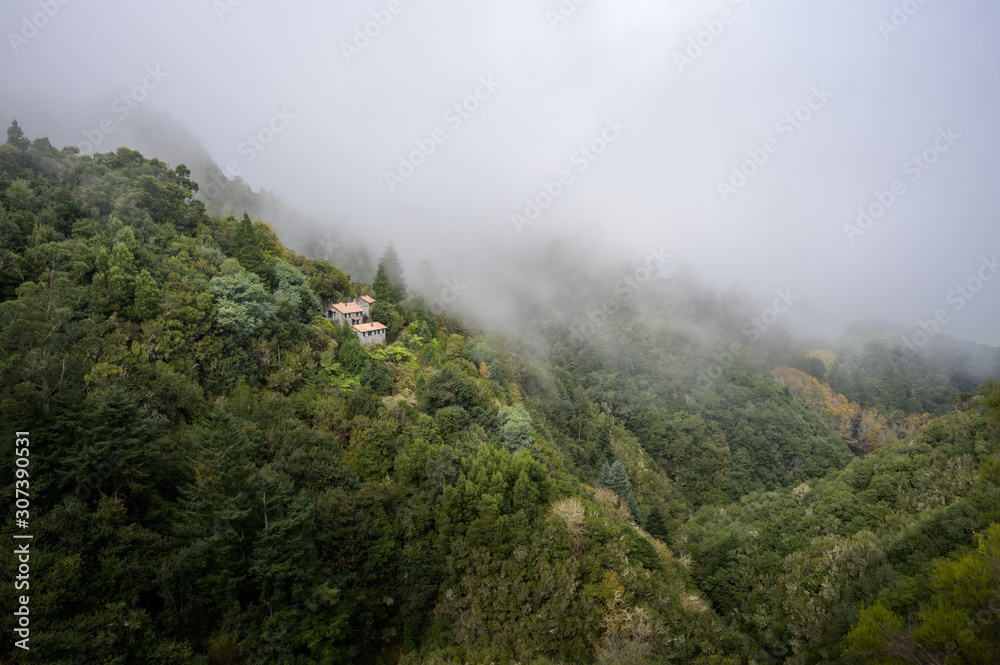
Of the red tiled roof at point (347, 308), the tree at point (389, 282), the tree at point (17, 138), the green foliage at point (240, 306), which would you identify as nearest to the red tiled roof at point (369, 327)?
the red tiled roof at point (347, 308)

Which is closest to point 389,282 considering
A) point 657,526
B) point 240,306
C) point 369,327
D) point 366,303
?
point 366,303

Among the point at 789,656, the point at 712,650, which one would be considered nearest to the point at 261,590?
the point at 712,650

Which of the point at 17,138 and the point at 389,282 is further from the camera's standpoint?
the point at 389,282

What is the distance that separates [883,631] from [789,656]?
32.9 ft

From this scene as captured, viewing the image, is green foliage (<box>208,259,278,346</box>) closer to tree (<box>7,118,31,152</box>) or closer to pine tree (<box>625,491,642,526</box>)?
tree (<box>7,118,31,152</box>)

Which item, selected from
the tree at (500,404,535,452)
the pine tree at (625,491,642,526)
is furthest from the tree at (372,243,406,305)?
the pine tree at (625,491,642,526)

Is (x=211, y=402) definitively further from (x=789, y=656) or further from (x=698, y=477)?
(x=698, y=477)

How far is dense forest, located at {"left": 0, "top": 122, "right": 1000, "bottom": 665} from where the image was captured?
17516 millimetres

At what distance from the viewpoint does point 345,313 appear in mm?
42938

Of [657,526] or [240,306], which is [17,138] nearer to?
[240,306]

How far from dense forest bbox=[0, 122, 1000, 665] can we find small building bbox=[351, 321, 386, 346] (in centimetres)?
262

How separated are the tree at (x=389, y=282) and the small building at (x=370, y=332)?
527 cm

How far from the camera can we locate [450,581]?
2523cm

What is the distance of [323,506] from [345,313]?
23471mm
